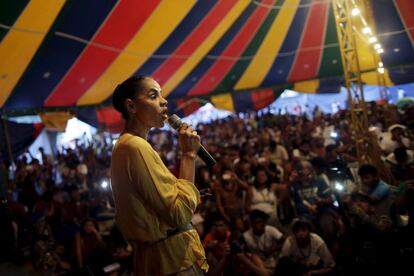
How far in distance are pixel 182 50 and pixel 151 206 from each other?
5.67m

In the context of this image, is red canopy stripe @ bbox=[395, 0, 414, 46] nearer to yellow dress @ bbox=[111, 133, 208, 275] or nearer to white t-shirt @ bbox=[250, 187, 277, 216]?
white t-shirt @ bbox=[250, 187, 277, 216]

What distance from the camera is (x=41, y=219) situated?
437 centimetres

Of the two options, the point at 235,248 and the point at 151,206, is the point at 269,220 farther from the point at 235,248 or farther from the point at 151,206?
the point at 151,206

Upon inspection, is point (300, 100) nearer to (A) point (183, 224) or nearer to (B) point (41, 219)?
(B) point (41, 219)

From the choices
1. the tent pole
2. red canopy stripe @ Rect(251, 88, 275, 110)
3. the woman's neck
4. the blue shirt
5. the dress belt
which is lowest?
the blue shirt

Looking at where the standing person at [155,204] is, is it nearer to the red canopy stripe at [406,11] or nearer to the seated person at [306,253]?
the seated person at [306,253]

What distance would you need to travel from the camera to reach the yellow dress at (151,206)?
1011mm

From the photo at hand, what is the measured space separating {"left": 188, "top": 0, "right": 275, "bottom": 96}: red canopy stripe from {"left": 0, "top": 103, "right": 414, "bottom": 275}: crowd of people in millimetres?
2304

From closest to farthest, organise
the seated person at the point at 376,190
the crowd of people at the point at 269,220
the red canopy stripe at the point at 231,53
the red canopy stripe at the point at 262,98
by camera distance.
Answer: the crowd of people at the point at 269,220 < the seated person at the point at 376,190 < the red canopy stripe at the point at 231,53 < the red canopy stripe at the point at 262,98

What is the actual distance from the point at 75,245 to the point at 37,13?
2202 millimetres

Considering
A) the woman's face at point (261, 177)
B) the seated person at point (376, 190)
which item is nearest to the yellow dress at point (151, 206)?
the seated person at point (376, 190)

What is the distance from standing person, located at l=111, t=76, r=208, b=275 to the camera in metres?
1.01

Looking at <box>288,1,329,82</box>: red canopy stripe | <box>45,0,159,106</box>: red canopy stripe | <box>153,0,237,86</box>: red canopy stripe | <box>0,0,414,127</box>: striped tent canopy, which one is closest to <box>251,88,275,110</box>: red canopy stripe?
<box>0,0,414,127</box>: striped tent canopy

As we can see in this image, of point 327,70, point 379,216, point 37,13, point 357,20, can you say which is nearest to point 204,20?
point 37,13
